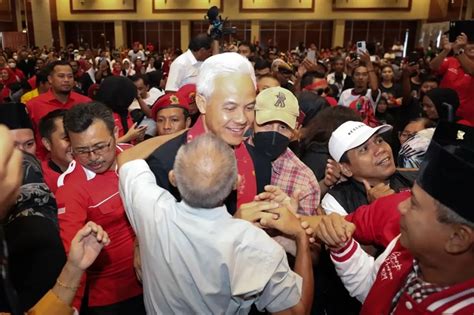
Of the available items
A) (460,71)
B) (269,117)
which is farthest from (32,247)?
(460,71)

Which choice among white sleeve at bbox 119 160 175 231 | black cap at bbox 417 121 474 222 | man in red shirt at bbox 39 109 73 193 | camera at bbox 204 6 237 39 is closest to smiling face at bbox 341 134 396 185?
black cap at bbox 417 121 474 222

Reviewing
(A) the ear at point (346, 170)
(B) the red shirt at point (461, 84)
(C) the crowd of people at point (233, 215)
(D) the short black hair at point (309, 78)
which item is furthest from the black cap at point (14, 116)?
(B) the red shirt at point (461, 84)

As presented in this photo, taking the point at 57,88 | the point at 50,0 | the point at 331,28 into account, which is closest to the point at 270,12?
the point at 331,28

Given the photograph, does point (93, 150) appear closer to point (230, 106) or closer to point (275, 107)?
point (230, 106)

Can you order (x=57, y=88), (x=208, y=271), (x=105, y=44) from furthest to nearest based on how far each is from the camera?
(x=105, y=44) < (x=57, y=88) < (x=208, y=271)

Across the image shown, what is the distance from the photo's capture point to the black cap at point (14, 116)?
226 centimetres

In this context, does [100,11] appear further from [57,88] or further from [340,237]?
[340,237]

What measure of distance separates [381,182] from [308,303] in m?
0.97

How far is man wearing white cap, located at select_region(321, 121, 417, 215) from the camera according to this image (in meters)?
2.11

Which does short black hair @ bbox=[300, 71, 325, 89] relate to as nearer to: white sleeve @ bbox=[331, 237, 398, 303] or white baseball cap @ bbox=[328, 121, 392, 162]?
white baseball cap @ bbox=[328, 121, 392, 162]

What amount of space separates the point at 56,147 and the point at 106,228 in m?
0.85

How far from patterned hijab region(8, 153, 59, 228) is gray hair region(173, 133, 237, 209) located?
0.49 m

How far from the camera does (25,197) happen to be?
1395 millimetres

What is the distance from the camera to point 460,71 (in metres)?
4.94
